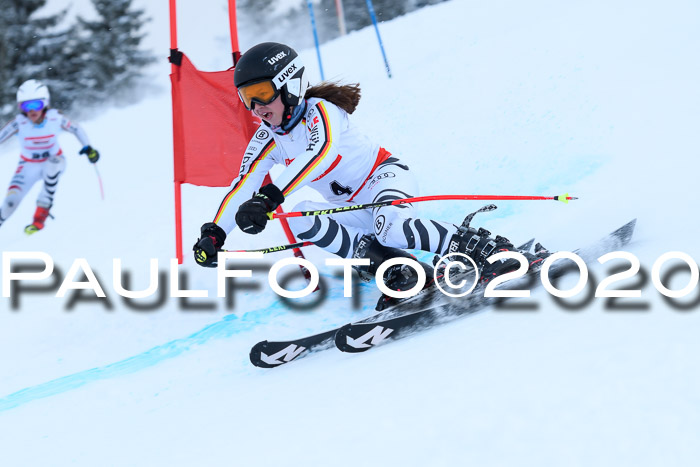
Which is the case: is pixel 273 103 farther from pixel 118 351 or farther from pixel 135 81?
pixel 135 81

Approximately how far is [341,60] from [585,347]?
893 cm

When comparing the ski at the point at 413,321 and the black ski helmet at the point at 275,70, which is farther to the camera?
the black ski helmet at the point at 275,70

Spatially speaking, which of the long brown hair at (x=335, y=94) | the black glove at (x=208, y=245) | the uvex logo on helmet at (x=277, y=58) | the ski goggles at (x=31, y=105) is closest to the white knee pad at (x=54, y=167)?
the ski goggles at (x=31, y=105)

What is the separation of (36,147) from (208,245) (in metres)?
5.32

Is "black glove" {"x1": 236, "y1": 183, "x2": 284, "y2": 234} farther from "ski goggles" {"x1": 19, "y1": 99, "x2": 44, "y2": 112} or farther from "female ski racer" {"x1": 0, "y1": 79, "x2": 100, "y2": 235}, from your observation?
"ski goggles" {"x1": 19, "y1": 99, "x2": 44, "y2": 112}

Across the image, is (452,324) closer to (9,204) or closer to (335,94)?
(335,94)

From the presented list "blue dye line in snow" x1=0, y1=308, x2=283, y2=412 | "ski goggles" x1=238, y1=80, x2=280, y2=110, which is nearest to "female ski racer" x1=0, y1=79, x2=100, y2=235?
"blue dye line in snow" x1=0, y1=308, x2=283, y2=412

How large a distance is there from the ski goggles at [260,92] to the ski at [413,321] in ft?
4.05

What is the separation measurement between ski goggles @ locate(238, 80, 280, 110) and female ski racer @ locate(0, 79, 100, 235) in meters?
4.87

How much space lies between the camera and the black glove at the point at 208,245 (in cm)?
332

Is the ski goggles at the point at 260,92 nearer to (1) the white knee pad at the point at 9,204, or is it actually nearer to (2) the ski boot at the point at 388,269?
(2) the ski boot at the point at 388,269

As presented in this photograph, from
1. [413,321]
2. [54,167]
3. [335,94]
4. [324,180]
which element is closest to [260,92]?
[335,94]

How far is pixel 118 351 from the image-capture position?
3.87 meters

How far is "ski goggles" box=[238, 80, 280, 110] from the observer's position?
126 inches
